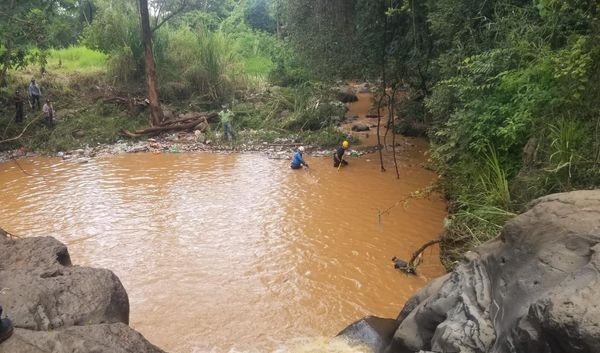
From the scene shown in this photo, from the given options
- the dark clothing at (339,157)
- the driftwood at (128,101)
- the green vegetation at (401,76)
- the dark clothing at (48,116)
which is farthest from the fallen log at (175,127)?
the dark clothing at (339,157)

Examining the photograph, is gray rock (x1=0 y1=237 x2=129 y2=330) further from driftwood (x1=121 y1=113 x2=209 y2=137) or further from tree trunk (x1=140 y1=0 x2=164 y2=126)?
tree trunk (x1=140 y1=0 x2=164 y2=126)

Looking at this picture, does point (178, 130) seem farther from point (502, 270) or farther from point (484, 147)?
point (502, 270)

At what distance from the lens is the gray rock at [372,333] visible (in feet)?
14.8

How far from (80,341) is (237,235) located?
4744 millimetres

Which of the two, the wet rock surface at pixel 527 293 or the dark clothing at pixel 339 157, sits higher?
the wet rock surface at pixel 527 293

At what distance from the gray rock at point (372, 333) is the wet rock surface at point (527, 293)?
203 mm

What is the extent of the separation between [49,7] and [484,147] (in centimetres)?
1399

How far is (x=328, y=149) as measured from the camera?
44.3ft

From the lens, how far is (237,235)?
7867mm

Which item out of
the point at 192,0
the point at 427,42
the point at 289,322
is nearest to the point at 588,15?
the point at 289,322

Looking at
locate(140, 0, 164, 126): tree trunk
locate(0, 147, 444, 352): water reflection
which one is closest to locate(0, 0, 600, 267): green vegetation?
locate(140, 0, 164, 126): tree trunk

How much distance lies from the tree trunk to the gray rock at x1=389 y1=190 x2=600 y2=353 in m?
13.7

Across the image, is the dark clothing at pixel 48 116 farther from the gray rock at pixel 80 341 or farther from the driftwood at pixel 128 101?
the gray rock at pixel 80 341

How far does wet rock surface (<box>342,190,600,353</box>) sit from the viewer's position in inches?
104
